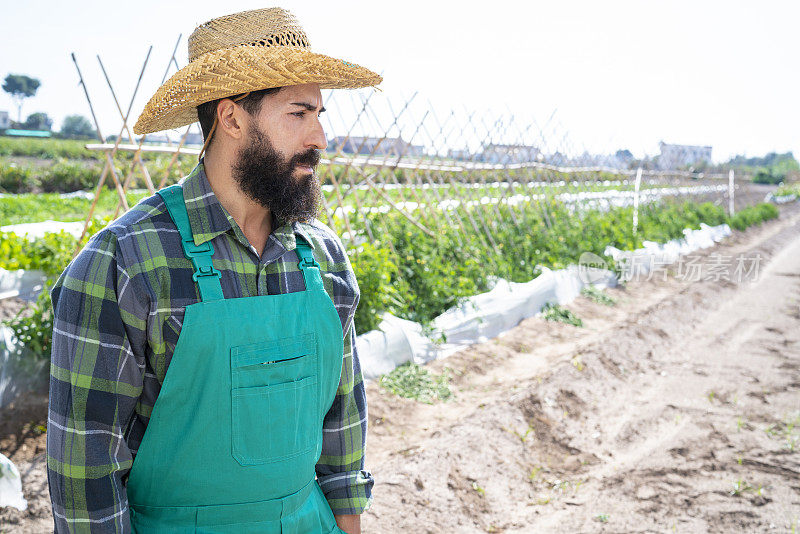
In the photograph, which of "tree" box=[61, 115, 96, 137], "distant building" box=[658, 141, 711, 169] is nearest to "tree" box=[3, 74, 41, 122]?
"tree" box=[61, 115, 96, 137]

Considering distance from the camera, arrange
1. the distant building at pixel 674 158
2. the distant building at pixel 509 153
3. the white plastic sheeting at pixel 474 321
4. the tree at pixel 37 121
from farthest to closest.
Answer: the tree at pixel 37 121 < the distant building at pixel 674 158 < the distant building at pixel 509 153 < the white plastic sheeting at pixel 474 321

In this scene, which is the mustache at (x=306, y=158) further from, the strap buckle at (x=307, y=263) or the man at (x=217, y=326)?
the strap buckle at (x=307, y=263)

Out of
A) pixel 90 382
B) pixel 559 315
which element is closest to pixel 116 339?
pixel 90 382

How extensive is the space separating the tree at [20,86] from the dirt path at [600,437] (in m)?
73.1

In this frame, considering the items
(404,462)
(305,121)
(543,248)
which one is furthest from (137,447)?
(543,248)

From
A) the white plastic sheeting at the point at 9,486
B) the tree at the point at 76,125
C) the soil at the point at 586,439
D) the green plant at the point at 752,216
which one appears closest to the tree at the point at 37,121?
the tree at the point at 76,125

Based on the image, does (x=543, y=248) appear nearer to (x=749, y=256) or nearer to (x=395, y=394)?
(x=395, y=394)

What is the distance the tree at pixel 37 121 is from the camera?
5162 centimetres

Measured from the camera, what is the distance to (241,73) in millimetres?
1246

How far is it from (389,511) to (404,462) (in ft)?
1.48

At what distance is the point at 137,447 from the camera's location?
1208 millimetres

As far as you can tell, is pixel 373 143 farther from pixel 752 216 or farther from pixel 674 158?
pixel 674 158

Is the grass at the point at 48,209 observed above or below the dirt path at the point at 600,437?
above

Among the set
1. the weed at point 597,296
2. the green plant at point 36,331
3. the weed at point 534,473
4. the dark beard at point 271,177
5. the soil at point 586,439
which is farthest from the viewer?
the weed at point 597,296
